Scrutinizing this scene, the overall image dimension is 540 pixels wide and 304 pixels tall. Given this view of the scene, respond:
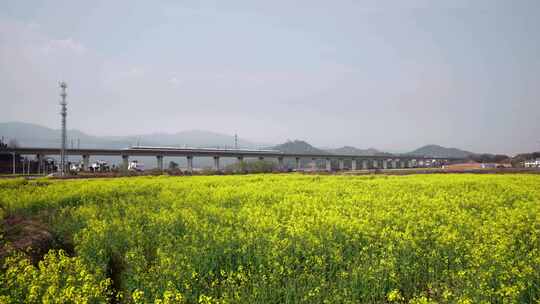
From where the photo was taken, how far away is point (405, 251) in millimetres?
9055

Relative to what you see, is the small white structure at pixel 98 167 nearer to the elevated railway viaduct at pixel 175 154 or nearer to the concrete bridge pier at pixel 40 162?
the elevated railway viaduct at pixel 175 154

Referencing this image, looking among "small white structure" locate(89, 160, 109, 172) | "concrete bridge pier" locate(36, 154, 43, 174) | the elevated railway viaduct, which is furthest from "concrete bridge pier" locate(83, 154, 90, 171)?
"concrete bridge pier" locate(36, 154, 43, 174)

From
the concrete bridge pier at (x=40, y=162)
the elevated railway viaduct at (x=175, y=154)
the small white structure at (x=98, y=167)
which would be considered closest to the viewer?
the small white structure at (x=98, y=167)

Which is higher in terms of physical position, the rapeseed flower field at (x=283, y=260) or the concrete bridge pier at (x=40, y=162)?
the concrete bridge pier at (x=40, y=162)

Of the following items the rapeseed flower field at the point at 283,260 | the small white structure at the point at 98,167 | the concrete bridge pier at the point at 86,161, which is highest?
the concrete bridge pier at the point at 86,161

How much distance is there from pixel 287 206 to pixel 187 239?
6.26 meters

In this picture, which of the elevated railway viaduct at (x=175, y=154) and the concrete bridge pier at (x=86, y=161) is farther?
the concrete bridge pier at (x=86, y=161)

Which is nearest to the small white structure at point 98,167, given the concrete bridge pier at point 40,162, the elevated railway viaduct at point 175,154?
the elevated railway viaduct at point 175,154

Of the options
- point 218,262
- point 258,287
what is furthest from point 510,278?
point 218,262

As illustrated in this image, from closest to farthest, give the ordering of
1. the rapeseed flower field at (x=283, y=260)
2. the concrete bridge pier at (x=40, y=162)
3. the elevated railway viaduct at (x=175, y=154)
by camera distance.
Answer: the rapeseed flower field at (x=283, y=260), the elevated railway viaduct at (x=175, y=154), the concrete bridge pier at (x=40, y=162)

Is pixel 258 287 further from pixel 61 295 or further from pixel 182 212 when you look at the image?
pixel 182 212

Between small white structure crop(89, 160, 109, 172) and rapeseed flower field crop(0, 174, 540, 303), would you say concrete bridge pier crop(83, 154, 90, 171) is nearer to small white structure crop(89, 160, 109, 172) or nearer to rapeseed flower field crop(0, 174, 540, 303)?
small white structure crop(89, 160, 109, 172)

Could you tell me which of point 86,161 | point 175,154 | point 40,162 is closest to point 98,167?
point 86,161

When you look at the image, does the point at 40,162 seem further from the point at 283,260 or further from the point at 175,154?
the point at 283,260
